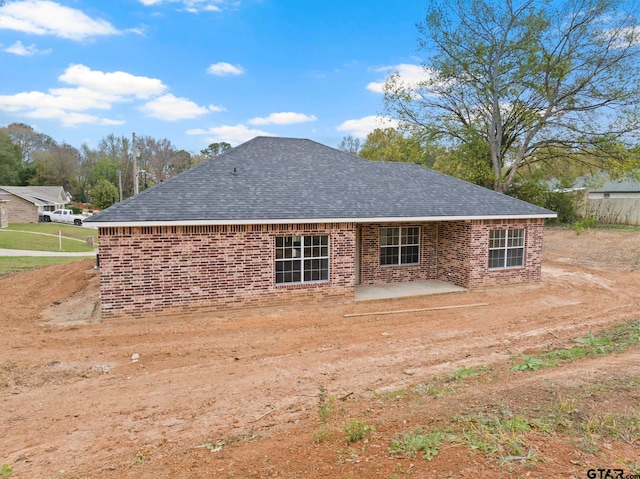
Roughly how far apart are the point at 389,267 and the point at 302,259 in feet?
13.6

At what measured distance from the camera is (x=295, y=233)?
1197 cm

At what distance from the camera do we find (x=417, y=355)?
8242 mm

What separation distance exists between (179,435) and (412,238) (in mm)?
11737

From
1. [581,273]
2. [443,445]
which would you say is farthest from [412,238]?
[443,445]

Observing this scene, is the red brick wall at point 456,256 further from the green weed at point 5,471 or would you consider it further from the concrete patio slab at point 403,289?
the green weed at point 5,471

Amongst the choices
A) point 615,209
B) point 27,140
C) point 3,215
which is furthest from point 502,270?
point 27,140

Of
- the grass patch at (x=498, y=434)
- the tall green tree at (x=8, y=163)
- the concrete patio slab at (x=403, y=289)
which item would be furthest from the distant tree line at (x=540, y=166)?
the tall green tree at (x=8, y=163)

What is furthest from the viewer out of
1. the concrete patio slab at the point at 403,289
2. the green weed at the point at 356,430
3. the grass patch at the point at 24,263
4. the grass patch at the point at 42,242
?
the grass patch at the point at 42,242

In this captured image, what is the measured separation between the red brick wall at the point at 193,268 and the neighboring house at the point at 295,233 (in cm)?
3

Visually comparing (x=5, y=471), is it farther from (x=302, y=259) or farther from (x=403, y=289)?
(x=403, y=289)

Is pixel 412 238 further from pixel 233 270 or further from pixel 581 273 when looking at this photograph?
pixel 581 273

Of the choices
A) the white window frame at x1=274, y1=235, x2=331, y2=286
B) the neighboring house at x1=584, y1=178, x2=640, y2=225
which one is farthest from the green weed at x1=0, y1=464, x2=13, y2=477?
the neighboring house at x1=584, y1=178, x2=640, y2=225

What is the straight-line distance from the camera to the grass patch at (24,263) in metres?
16.7

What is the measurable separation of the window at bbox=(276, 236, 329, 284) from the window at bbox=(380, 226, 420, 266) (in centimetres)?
312
